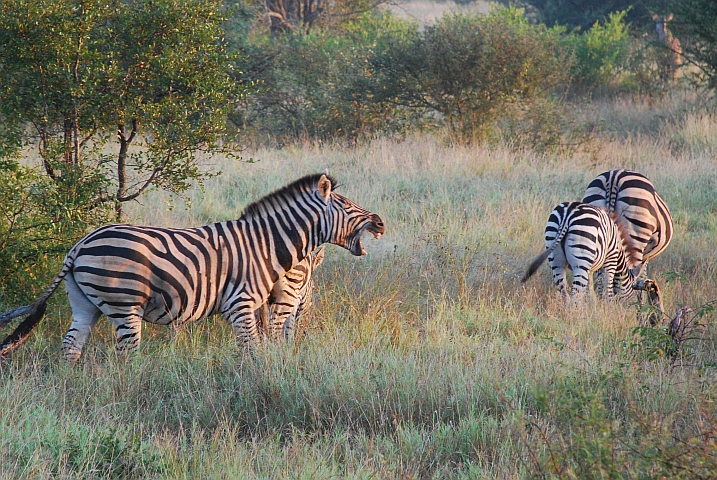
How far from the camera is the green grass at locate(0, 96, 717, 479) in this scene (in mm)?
3859

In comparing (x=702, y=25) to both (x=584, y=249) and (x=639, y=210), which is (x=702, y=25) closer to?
(x=639, y=210)

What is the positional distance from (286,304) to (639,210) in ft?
13.7

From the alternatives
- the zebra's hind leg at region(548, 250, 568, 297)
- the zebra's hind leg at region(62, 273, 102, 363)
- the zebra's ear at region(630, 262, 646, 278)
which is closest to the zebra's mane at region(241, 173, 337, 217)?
the zebra's hind leg at region(62, 273, 102, 363)

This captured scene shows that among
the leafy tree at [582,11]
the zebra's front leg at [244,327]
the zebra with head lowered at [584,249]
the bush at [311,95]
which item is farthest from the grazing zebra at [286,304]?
the leafy tree at [582,11]

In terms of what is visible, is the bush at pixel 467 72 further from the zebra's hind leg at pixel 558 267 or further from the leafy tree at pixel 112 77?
the leafy tree at pixel 112 77

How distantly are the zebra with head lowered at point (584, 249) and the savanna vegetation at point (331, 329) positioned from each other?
35cm

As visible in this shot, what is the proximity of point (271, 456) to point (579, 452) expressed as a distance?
164cm

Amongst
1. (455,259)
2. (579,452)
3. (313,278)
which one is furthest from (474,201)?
(579,452)

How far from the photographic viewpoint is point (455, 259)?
26.0 ft

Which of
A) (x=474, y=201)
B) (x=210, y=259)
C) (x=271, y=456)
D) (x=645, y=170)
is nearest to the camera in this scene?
(x=271, y=456)

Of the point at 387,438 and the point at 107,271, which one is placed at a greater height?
Answer: the point at 107,271

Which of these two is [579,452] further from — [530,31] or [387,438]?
[530,31]

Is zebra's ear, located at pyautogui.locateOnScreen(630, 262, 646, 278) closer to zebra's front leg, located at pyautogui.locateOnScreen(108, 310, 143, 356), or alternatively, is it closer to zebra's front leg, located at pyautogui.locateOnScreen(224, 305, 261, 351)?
zebra's front leg, located at pyautogui.locateOnScreen(224, 305, 261, 351)

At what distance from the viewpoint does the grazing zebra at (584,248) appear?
715 centimetres
